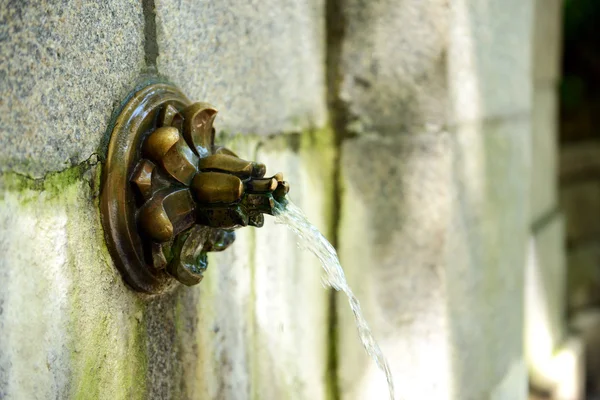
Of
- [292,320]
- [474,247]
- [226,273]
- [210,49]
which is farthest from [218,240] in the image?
[474,247]

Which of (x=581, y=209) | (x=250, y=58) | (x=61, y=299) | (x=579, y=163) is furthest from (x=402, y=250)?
(x=579, y=163)

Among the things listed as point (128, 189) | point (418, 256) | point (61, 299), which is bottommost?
point (61, 299)

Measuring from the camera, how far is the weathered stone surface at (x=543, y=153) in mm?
2686

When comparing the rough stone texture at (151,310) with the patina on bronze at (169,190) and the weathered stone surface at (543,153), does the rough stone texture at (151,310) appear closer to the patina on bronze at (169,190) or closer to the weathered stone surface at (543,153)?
the patina on bronze at (169,190)

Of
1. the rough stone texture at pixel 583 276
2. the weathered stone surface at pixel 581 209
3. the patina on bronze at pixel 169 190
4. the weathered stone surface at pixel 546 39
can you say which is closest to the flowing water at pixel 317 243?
the patina on bronze at pixel 169 190

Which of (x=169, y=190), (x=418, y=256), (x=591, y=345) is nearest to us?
(x=169, y=190)

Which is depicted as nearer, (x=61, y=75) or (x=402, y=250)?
(x=61, y=75)

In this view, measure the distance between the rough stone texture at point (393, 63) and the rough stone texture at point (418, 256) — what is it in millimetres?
49

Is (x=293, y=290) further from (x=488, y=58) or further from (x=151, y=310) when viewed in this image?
(x=488, y=58)

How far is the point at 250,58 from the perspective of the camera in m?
1.01

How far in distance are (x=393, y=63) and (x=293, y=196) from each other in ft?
1.05

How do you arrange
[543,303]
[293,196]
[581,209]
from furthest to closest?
[581,209], [543,303], [293,196]

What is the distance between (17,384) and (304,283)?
70 centimetres

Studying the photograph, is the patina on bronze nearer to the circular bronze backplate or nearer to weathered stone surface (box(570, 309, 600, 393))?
the circular bronze backplate
